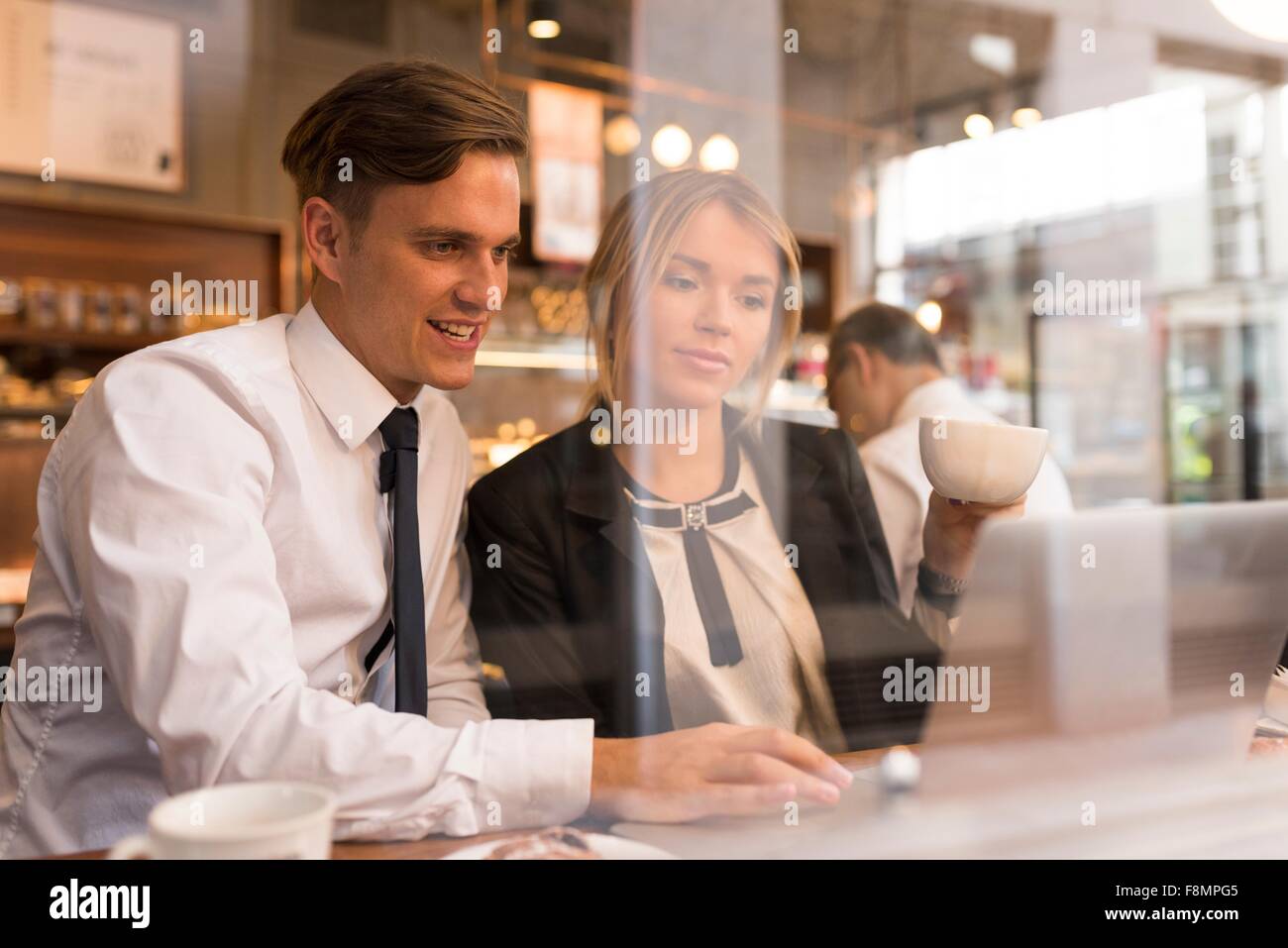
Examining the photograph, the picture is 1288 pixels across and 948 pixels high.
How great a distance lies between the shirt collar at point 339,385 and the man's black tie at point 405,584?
0.02 meters

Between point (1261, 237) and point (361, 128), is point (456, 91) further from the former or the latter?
point (1261, 237)

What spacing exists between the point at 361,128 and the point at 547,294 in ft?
8.99

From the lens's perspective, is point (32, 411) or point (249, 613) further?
point (32, 411)

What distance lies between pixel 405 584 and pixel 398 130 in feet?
1.53

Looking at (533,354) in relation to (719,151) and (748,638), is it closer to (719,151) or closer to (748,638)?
(719,151)

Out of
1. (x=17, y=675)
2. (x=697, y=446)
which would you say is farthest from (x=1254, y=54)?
(x=17, y=675)

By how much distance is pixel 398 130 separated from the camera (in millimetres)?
1075

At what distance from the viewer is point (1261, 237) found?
9.76ft

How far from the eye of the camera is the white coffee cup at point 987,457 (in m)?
1.00

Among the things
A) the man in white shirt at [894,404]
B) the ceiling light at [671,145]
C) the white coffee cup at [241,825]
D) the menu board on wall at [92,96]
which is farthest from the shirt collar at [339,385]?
the menu board on wall at [92,96]

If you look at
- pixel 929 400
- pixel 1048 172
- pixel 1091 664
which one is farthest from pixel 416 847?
pixel 1048 172

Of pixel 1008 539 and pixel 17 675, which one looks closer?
pixel 1008 539

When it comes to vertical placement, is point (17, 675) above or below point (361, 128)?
below

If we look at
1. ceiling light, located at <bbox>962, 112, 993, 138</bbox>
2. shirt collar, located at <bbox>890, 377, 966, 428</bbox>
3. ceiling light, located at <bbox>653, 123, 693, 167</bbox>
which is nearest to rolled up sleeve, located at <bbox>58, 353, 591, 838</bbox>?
shirt collar, located at <bbox>890, 377, 966, 428</bbox>
